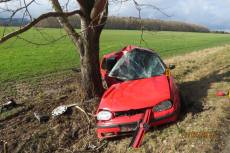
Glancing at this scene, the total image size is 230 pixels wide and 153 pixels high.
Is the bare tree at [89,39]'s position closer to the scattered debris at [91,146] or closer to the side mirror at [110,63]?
the side mirror at [110,63]

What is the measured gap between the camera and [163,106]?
6410 millimetres

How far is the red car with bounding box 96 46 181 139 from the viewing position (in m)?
6.28

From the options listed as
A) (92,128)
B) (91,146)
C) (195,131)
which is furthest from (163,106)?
(92,128)

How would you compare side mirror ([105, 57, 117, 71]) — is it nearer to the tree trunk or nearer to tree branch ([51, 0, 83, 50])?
the tree trunk

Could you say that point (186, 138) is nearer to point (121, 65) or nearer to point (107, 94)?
point (107, 94)

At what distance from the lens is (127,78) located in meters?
7.61

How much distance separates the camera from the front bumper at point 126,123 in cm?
618

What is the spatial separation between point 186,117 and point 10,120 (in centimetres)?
383

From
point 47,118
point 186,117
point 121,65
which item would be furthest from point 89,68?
point 186,117

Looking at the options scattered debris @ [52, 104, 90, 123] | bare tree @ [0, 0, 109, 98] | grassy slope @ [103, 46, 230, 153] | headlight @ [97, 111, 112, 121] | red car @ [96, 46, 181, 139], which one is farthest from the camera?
bare tree @ [0, 0, 109, 98]

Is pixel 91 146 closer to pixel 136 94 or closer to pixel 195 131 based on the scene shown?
pixel 136 94

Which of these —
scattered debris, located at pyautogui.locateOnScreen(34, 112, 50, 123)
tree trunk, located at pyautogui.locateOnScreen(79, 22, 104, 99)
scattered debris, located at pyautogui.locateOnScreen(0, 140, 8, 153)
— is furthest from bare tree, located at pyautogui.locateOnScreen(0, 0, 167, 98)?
scattered debris, located at pyautogui.locateOnScreen(0, 140, 8, 153)

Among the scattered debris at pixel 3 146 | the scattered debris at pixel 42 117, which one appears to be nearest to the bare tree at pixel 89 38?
the scattered debris at pixel 42 117

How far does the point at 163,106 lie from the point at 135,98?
1.76ft
